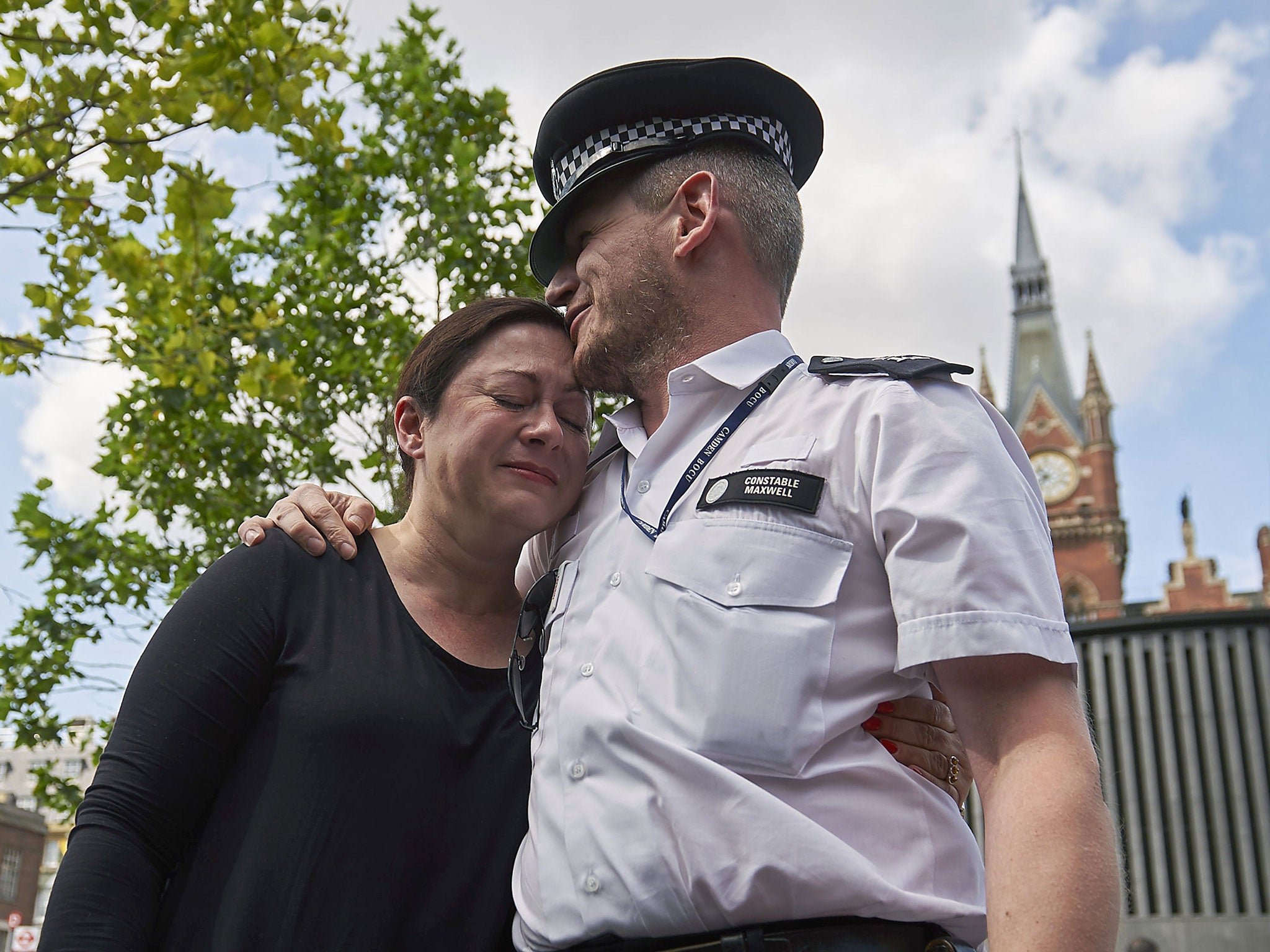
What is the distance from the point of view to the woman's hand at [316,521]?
2.63 metres

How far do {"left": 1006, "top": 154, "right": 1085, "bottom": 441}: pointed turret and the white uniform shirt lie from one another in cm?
6060

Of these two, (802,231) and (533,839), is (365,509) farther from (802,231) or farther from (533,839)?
(802,231)

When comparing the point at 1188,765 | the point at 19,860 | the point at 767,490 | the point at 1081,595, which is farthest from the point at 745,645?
the point at 19,860

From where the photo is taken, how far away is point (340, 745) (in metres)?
2.34

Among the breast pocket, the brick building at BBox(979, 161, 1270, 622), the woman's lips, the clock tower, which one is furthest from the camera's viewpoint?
the clock tower

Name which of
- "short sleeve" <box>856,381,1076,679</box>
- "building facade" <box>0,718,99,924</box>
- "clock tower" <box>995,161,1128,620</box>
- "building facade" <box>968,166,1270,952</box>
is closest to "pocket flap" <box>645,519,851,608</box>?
"short sleeve" <box>856,381,1076,679</box>

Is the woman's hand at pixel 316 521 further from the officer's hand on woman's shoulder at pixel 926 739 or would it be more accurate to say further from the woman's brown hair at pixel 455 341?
the officer's hand on woman's shoulder at pixel 926 739

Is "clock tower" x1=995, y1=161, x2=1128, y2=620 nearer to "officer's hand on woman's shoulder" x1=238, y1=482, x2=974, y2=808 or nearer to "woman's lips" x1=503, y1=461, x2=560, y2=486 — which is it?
"woman's lips" x1=503, y1=461, x2=560, y2=486

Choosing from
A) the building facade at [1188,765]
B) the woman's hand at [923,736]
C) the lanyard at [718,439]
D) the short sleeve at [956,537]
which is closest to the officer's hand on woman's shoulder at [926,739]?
the woman's hand at [923,736]

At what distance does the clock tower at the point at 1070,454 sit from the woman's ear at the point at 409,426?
5388cm

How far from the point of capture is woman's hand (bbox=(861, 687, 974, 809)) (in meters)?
1.92

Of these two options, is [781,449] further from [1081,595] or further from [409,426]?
[1081,595]

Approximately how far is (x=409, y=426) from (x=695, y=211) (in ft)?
2.97

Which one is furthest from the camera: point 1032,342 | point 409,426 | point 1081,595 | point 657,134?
point 1032,342
